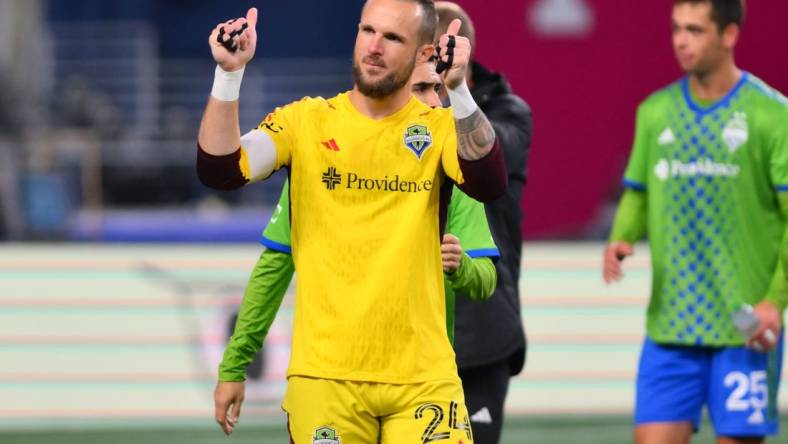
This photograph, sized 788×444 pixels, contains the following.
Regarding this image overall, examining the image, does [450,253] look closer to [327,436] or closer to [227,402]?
[327,436]

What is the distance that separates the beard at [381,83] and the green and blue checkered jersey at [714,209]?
1.94 metres

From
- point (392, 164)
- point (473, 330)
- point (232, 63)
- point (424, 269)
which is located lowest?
point (473, 330)

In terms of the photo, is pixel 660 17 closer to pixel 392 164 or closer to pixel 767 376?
pixel 767 376

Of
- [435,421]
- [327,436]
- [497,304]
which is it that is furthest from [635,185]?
[327,436]

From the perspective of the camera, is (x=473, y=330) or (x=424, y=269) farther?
(x=473, y=330)

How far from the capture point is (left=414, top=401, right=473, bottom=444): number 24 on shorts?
3.78 meters

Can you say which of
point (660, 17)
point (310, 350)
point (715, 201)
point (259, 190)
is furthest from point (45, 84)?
point (310, 350)

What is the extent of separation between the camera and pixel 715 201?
5.48m

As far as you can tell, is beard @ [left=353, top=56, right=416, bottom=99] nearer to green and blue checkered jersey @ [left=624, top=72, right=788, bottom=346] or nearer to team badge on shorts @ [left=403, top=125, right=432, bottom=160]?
team badge on shorts @ [left=403, top=125, right=432, bottom=160]

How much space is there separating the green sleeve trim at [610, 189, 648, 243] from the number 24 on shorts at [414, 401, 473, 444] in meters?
1.94

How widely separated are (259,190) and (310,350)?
8446mm

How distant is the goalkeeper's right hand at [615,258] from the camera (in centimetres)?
558

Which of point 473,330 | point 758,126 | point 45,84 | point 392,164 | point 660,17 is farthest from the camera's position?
point 45,84

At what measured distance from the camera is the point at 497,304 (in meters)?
4.93
